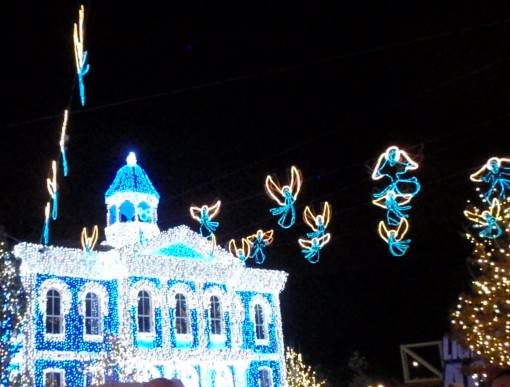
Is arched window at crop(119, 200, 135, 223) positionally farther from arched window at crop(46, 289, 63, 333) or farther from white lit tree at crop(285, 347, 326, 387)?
white lit tree at crop(285, 347, 326, 387)

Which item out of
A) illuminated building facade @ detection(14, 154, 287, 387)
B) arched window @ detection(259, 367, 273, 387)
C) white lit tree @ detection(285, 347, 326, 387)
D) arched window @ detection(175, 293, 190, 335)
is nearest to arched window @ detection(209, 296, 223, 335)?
illuminated building facade @ detection(14, 154, 287, 387)

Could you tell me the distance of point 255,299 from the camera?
31234mm

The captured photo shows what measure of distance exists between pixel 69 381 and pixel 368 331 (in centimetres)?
2002

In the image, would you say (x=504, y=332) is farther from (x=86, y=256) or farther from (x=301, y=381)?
(x=301, y=381)

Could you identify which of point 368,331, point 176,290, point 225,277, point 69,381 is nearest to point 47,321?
point 69,381

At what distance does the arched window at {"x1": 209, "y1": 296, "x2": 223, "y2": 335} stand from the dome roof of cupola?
4987 mm

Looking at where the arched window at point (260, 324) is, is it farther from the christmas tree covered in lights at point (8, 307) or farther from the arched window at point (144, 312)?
the christmas tree covered in lights at point (8, 307)

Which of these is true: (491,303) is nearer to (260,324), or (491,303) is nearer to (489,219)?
(489,219)

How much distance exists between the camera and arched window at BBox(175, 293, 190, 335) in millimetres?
28500

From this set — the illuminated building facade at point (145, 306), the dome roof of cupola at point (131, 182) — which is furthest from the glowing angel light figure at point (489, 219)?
the dome roof of cupola at point (131, 182)

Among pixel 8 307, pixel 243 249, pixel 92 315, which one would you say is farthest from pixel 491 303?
pixel 92 315

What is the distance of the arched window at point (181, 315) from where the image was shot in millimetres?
28500

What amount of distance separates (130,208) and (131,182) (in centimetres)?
107

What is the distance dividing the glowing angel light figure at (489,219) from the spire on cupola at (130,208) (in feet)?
46.4
